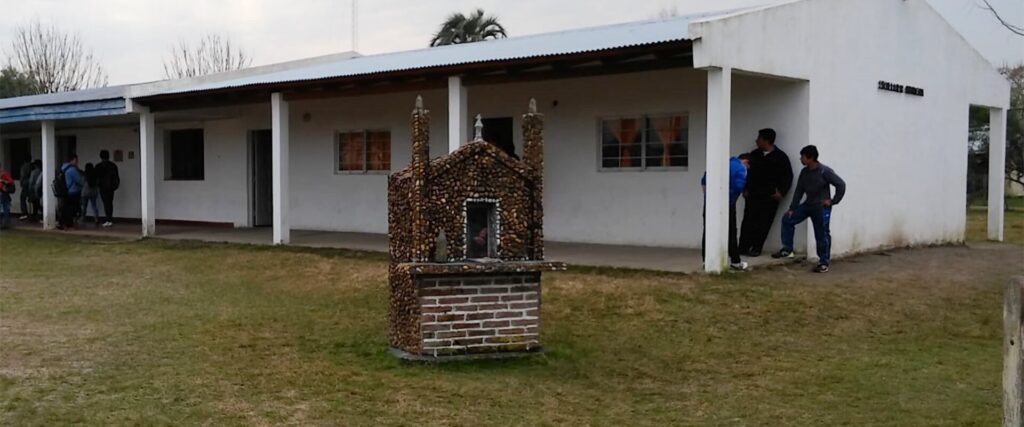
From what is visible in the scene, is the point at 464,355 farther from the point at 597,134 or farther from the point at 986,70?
the point at 986,70

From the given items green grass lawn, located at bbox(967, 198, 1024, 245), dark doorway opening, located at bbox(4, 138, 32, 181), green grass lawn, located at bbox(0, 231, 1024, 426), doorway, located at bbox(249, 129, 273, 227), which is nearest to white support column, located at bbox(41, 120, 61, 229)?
doorway, located at bbox(249, 129, 273, 227)

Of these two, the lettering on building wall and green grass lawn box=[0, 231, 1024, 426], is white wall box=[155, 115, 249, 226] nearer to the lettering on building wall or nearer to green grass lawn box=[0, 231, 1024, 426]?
green grass lawn box=[0, 231, 1024, 426]

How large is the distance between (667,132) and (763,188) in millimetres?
1799

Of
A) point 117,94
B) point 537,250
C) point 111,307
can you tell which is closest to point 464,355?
point 537,250

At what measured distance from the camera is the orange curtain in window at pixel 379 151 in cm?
1655

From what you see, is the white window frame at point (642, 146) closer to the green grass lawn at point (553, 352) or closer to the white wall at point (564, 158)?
the white wall at point (564, 158)

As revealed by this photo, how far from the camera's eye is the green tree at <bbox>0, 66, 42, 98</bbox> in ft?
129

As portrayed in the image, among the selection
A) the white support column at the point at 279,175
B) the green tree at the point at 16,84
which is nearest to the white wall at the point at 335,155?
the white support column at the point at 279,175

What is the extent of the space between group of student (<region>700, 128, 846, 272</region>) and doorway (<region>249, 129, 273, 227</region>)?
10.6m

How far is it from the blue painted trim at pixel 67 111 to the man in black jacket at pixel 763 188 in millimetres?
11237

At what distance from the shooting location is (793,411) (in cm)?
561

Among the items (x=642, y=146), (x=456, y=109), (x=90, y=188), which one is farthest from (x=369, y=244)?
(x=90, y=188)

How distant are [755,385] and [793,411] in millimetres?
686

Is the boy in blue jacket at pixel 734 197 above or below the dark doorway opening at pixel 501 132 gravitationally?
below
